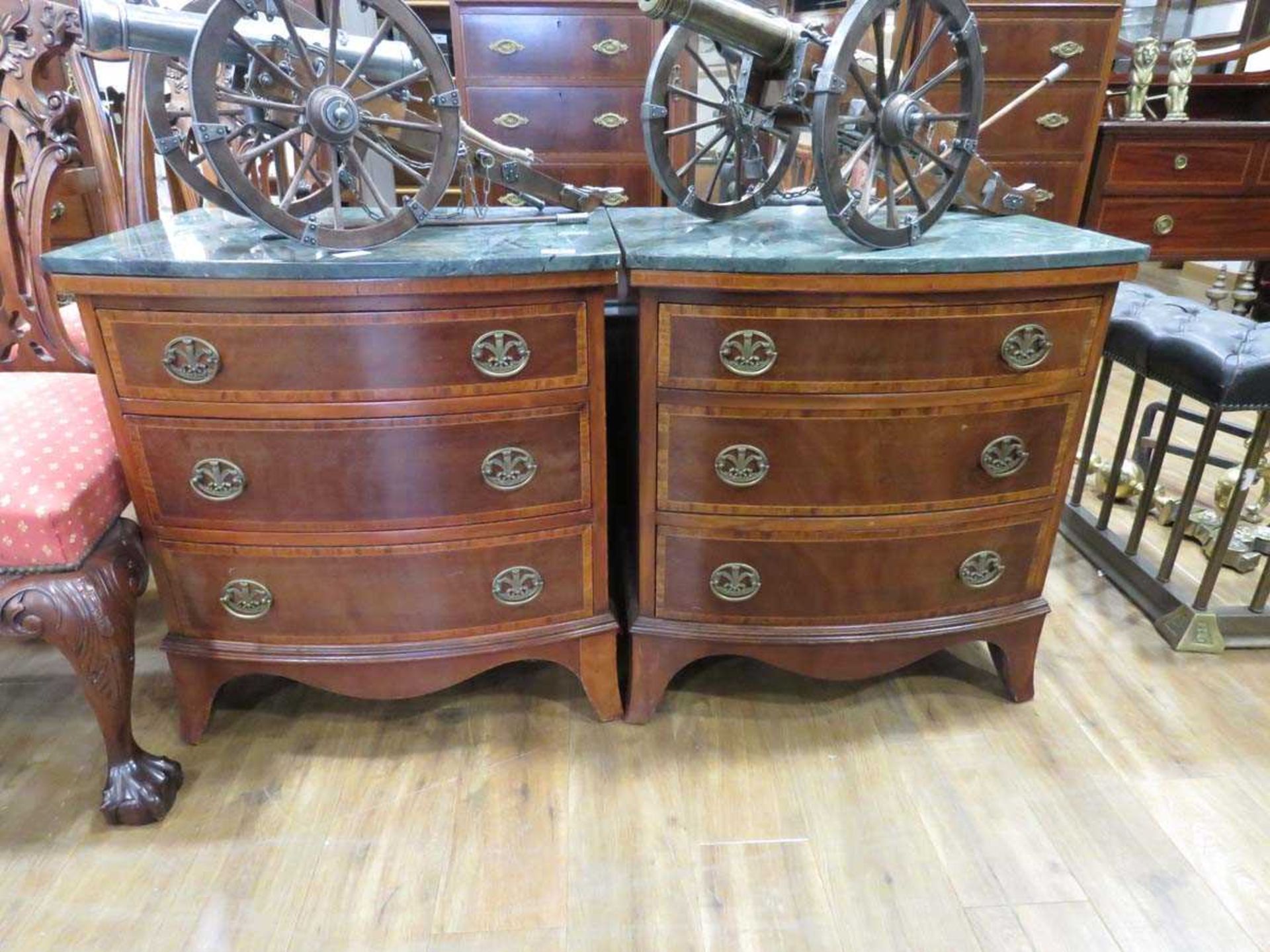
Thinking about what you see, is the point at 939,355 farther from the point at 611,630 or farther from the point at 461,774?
the point at 461,774

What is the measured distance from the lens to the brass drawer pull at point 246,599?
1325 mm

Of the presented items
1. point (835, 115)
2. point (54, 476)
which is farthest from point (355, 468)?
point (835, 115)

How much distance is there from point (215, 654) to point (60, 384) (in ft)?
1.76

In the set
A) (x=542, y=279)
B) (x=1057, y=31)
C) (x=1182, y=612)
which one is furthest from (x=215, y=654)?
(x=1057, y=31)

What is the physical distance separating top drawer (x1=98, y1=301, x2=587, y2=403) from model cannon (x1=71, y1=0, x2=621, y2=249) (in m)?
0.14

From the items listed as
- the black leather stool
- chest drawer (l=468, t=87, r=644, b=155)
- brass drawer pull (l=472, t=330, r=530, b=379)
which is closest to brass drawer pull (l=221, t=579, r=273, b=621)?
brass drawer pull (l=472, t=330, r=530, b=379)

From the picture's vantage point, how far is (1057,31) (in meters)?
2.52

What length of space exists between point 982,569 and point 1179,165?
2126mm

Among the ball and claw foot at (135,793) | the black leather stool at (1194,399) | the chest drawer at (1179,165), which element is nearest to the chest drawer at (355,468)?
the ball and claw foot at (135,793)

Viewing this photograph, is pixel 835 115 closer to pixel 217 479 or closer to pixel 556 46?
pixel 217 479

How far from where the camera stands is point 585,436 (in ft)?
4.24

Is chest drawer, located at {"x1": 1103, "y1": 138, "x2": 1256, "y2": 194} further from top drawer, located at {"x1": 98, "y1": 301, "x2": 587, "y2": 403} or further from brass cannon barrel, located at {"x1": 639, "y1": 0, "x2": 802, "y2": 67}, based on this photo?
top drawer, located at {"x1": 98, "y1": 301, "x2": 587, "y2": 403}

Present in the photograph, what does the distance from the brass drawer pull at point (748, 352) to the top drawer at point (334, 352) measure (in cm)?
22

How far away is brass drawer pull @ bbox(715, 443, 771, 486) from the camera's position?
50.9 inches
